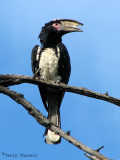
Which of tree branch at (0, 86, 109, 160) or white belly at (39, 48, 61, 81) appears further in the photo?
white belly at (39, 48, 61, 81)

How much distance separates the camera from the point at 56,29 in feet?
23.8

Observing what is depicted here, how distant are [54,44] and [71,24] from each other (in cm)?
53

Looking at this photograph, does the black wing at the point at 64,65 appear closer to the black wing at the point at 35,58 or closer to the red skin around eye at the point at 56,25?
the black wing at the point at 35,58

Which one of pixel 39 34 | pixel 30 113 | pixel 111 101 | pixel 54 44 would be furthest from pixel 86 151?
pixel 39 34

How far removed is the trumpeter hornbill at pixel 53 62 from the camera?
6.54 m

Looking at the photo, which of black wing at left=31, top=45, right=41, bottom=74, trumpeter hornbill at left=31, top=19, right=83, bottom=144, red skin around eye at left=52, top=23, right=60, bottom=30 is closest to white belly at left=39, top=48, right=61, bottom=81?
trumpeter hornbill at left=31, top=19, right=83, bottom=144

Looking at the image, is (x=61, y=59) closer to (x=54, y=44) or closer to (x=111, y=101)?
(x=54, y=44)

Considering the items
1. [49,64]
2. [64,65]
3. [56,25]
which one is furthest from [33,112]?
[56,25]

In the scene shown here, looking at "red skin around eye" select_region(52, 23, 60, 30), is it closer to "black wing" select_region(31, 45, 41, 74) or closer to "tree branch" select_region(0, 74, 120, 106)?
"black wing" select_region(31, 45, 41, 74)

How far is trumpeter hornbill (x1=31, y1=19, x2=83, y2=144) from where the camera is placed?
21.5 ft

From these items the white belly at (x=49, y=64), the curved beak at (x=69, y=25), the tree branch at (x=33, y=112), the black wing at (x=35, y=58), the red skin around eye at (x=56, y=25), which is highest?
the red skin around eye at (x=56, y=25)

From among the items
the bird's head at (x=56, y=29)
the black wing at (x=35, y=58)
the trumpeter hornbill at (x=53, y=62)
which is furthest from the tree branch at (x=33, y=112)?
the bird's head at (x=56, y=29)

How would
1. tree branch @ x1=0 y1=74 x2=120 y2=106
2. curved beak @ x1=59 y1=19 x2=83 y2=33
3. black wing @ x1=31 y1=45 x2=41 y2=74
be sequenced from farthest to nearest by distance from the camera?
curved beak @ x1=59 y1=19 x2=83 y2=33, black wing @ x1=31 y1=45 x2=41 y2=74, tree branch @ x1=0 y1=74 x2=120 y2=106

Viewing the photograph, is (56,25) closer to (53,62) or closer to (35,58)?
(35,58)
